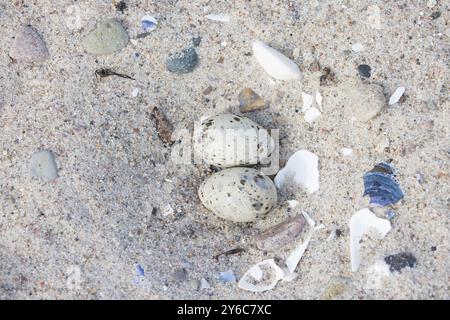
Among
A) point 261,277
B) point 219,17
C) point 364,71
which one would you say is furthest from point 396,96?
point 261,277

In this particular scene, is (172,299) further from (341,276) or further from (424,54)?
(424,54)

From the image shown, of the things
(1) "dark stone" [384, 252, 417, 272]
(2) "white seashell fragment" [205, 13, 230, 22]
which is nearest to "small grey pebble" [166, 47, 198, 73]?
(2) "white seashell fragment" [205, 13, 230, 22]

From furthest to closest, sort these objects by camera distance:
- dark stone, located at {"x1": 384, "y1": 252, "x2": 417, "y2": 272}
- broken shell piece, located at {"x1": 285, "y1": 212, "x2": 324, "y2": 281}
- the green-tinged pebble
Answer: the green-tinged pebble < broken shell piece, located at {"x1": 285, "y1": 212, "x2": 324, "y2": 281} < dark stone, located at {"x1": 384, "y1": 252, "x2": 417, "y2": 272}

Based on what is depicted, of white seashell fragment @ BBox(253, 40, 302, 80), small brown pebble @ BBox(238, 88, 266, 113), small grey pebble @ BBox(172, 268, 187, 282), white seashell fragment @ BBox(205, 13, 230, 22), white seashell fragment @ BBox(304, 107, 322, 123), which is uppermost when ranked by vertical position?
white seashell fragment @ BBox(205, 13, 230, 22)

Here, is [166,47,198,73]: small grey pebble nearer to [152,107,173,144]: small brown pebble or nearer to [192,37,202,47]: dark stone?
[192,37,202,47]: dark stone

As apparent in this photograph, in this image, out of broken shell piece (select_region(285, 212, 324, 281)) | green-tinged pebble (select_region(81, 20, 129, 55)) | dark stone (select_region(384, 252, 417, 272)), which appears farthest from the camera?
green-tinged pebble (select_region(81, 20, 129, 55))

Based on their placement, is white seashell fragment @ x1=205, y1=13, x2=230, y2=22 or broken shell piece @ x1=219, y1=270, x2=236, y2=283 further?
white seashell fragment @ x1=205, y1=13, x2=230, y2=22

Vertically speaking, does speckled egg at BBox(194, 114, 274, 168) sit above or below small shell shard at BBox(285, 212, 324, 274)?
above

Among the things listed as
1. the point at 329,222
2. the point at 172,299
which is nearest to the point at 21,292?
the point at 172,299

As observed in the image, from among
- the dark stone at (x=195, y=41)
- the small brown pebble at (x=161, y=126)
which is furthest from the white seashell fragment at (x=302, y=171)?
the dark stone at (x=195, y=41)
